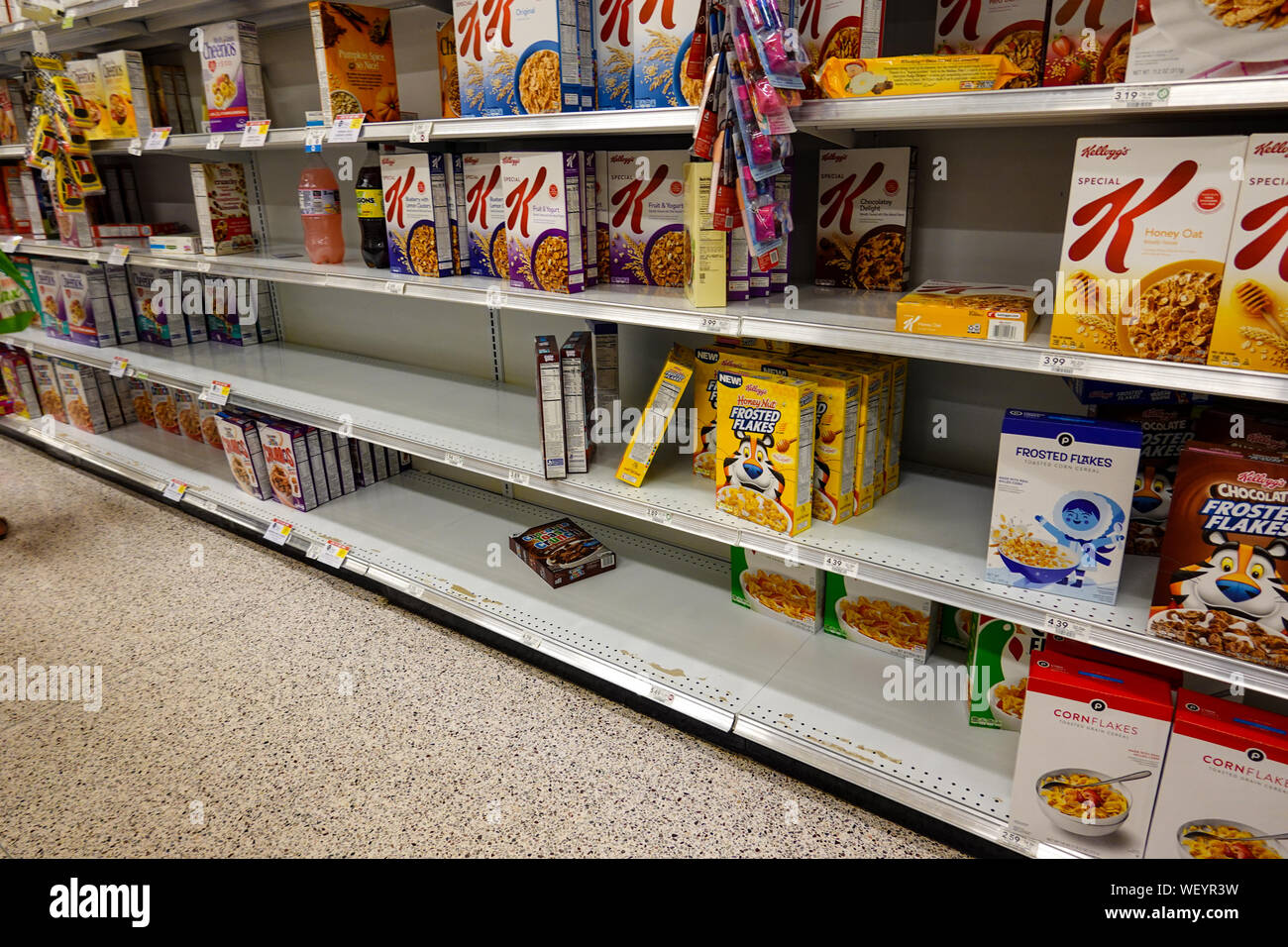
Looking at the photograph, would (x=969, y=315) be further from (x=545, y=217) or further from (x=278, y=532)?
(x=278, y=532)

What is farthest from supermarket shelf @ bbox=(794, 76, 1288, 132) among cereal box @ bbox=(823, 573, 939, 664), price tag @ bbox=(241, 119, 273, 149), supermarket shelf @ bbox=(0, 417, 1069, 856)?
price tag @ bbox=(241, 119, 273, 149)

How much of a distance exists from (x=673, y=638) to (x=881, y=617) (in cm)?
57

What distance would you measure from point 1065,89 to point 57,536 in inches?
153

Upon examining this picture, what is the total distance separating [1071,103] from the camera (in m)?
1.25

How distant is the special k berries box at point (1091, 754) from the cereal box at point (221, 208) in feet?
10.4

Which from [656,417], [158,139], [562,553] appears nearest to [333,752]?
[562,553]

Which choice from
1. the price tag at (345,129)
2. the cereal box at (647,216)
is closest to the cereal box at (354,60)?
the price tag at (345,129)

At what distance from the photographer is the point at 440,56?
241cm

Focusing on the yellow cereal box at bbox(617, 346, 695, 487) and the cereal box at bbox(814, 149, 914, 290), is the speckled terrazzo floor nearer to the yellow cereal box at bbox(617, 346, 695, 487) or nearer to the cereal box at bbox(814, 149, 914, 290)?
the yellow cereal box at bbox(617, 346, 695, 487)

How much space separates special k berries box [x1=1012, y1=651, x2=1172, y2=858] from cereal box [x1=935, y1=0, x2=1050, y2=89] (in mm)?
1101

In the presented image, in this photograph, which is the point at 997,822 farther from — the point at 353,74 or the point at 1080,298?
the point at 353,74

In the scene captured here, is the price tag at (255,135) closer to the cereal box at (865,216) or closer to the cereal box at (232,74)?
the cereal box at (232,74)
